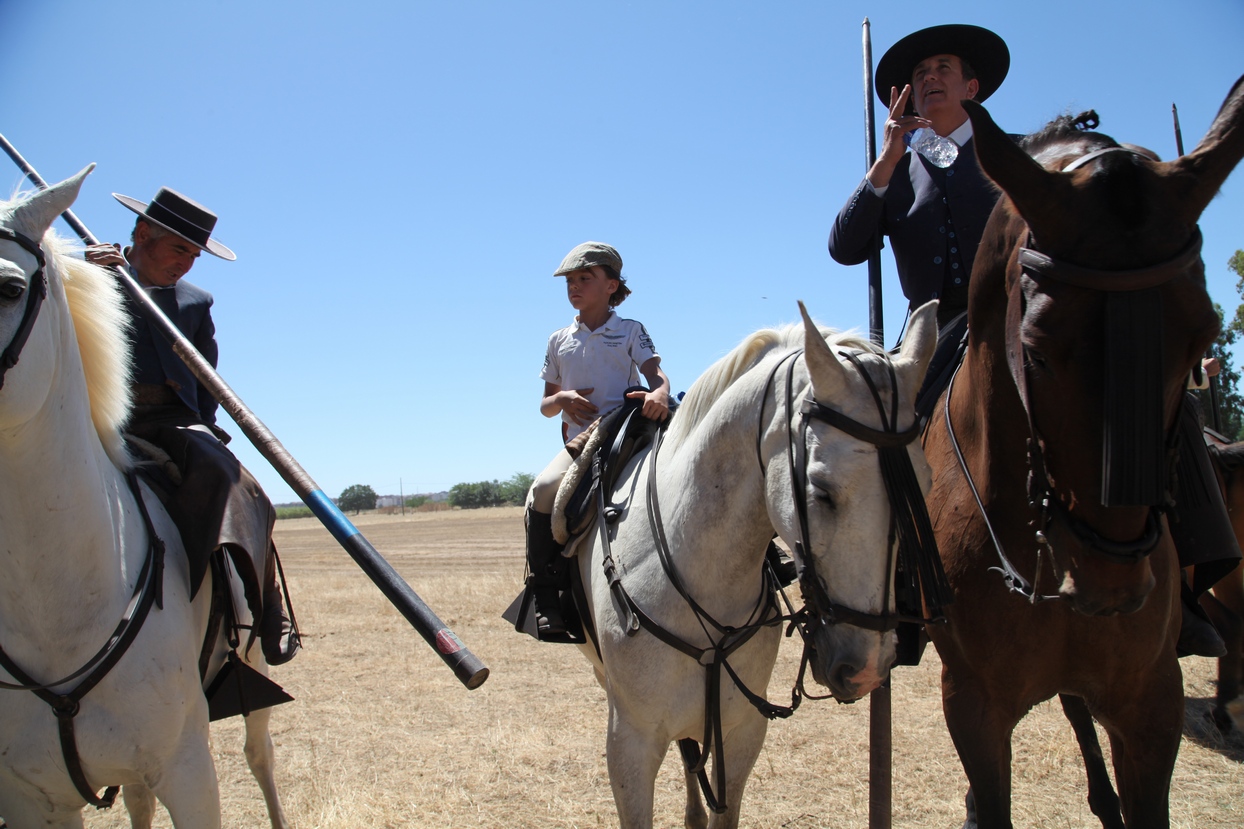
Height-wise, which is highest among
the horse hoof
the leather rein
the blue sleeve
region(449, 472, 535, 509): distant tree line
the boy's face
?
the blue sleeve

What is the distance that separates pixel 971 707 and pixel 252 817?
4.60 meters

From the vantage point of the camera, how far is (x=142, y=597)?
10.1ft

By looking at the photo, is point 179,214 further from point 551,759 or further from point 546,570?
point 551,759

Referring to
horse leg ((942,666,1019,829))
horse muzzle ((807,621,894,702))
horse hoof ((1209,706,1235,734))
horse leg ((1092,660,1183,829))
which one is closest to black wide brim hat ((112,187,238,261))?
horse muzzle ((807,621,894,702))

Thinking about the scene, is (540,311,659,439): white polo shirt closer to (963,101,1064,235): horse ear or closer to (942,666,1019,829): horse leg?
(942,666,1019,829): horse leg

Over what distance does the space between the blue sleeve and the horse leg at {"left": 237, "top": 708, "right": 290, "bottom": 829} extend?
4.10 m

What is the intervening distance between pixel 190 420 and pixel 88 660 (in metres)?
1.69

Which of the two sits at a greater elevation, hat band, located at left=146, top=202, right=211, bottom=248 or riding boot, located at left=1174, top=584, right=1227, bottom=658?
hat band, located at left=146, top=202, right=211, bottom=248

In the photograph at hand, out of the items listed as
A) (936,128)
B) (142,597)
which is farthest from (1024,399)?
(142,597)

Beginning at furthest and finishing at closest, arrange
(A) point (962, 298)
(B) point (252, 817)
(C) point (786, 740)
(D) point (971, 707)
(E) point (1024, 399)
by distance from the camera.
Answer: (C) point (786, 740)
(B) point (252, 817)
(A) point (962, 298)
(D) point (971, 707)
(E) point (1024, 399)

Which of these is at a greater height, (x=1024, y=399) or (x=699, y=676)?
(x=1024, y=399)

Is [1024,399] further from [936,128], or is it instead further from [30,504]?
[30,504]

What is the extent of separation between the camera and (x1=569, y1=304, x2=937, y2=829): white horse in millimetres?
2754

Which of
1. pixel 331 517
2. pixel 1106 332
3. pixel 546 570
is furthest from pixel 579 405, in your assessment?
pixel 1106 332
